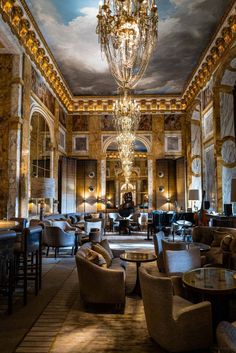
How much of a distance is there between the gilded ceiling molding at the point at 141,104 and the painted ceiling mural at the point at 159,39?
4.56ft

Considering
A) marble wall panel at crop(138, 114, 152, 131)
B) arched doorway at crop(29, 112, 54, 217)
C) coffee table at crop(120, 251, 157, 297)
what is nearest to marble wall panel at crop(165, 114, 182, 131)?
marble wall panel at crop(138, 114, 152, 131)

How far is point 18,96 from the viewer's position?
7922 mm

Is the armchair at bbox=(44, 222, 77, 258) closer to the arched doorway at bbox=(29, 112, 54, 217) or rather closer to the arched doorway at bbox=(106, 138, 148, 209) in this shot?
the arched doorway at bbox=(29, 112, 54, 217)

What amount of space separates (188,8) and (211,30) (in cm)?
140

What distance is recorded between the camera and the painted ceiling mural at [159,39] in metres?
7.64

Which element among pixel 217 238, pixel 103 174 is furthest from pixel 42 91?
pixel 217 238

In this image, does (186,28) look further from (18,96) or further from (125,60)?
(18,96)

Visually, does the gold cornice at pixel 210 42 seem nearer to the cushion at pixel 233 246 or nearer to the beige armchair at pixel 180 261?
the cushion at pixel 233 246

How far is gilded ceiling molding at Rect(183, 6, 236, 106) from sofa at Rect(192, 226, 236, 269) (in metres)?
5.68

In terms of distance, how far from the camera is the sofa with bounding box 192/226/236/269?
4738 millimetres

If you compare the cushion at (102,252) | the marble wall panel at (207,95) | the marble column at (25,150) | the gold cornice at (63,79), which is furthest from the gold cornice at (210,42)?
the cushion at (102,252)

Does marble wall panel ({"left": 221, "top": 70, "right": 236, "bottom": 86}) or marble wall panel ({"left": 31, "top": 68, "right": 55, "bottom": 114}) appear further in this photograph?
marble wall panel ({"left": 31, "top": 68, "right": 55, "bottom": 114})

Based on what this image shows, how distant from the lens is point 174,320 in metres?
2.60

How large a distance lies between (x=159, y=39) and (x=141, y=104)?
541 cm
